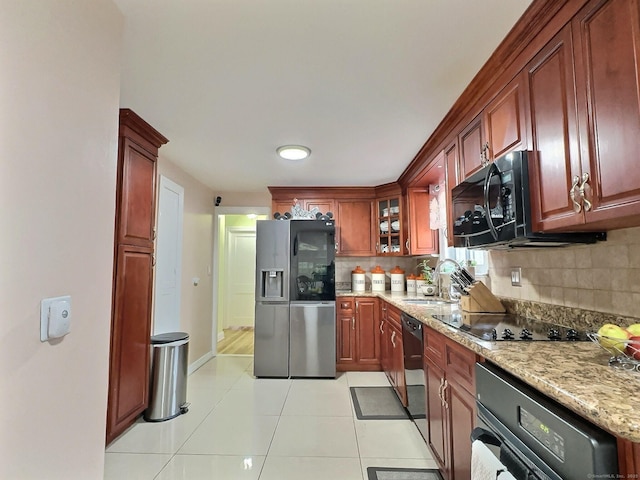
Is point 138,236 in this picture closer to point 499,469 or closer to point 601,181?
point 499,469

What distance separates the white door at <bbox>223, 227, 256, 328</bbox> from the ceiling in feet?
12.6

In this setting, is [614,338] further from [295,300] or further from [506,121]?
[295,300]

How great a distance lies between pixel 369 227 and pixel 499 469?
3556mm

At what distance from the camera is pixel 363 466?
6.69ft

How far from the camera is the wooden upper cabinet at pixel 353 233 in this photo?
4.46 m

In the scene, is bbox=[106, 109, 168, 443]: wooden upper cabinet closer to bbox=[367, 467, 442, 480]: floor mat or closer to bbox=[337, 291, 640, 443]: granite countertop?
bbox=[367, 467, 442, 480]: floor mat

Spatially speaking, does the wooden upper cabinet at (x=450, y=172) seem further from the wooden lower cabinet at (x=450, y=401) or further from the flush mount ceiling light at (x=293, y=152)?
the flush mount ceiling light at (x=293, y=152)

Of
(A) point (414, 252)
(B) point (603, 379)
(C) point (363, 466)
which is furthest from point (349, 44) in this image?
(A) point (414, 252)

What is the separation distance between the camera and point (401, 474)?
76.8 inches

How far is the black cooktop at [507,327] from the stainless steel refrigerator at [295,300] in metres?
1.86

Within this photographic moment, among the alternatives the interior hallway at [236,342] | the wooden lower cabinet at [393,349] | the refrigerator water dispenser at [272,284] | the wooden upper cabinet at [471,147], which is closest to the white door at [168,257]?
the refrigerator water dispenser at [272,284]

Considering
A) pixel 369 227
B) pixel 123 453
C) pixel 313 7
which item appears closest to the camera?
pixel 313 7

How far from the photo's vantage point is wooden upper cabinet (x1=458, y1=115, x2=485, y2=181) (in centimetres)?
202

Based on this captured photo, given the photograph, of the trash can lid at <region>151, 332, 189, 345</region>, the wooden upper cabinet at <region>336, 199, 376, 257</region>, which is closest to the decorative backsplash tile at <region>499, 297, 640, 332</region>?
the wooden upper cabinet at <region>336, 199, 376, 257</region>
